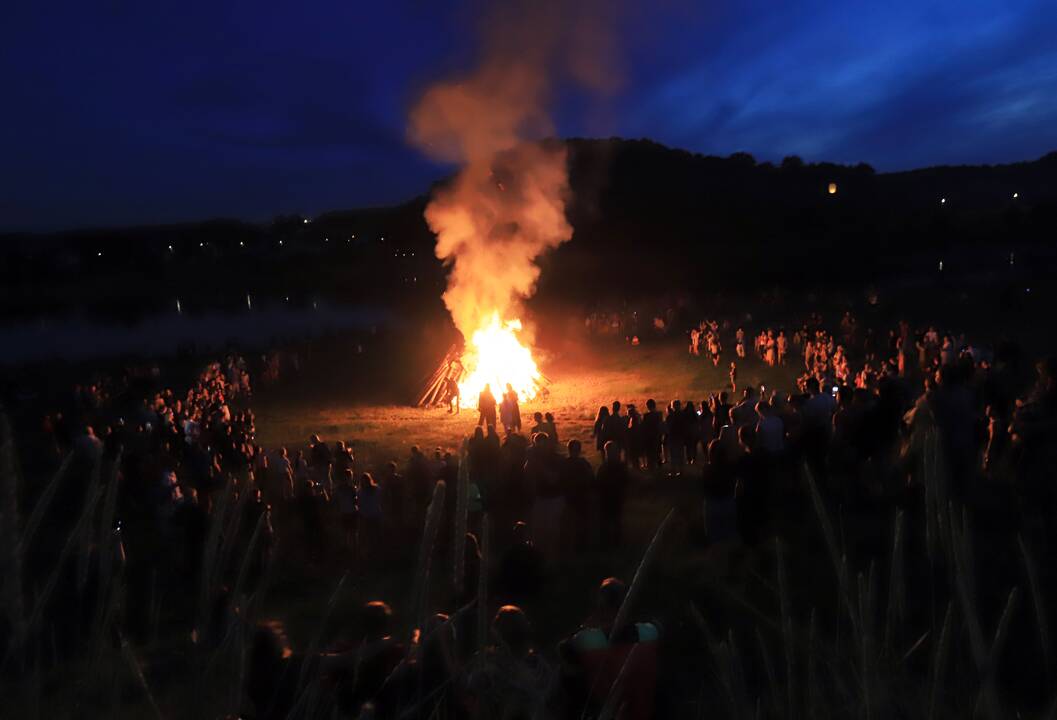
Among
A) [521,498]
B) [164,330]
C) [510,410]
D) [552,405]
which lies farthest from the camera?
[164,330]

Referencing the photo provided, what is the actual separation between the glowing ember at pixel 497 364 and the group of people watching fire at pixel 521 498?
299 inches

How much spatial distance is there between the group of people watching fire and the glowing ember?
7590 mm

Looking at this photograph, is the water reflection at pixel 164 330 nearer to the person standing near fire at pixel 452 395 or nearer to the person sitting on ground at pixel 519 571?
the person standing near fire at pixel 452 395

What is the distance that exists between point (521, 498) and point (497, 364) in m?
13.1

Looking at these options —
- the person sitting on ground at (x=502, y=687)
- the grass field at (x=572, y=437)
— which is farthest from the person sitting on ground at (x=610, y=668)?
the grass field at (x=572, y=437)

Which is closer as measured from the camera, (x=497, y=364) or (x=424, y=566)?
(x=424, y=566)

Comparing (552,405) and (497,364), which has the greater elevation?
(497,364)

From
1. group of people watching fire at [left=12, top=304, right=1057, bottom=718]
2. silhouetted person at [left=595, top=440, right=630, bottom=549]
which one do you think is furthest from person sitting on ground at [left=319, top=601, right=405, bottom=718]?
silhouetted person at [left=595, top=440, right=630, bottom=549]

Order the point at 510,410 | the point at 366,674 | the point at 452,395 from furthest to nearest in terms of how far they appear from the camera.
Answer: the point at 452,395
the point at 510,410
the point at 366,674

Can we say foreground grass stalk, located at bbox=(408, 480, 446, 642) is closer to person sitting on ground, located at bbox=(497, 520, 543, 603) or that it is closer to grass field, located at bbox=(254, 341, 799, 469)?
person sitting on ground, located at bbox=(497, 520, 543, 603)

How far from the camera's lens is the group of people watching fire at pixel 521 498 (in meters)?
2.91

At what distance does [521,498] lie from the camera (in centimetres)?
820

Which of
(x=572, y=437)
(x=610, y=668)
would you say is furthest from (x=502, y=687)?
(x=572, y=437)

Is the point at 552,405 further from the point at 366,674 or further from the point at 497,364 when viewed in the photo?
the point at 366,674
